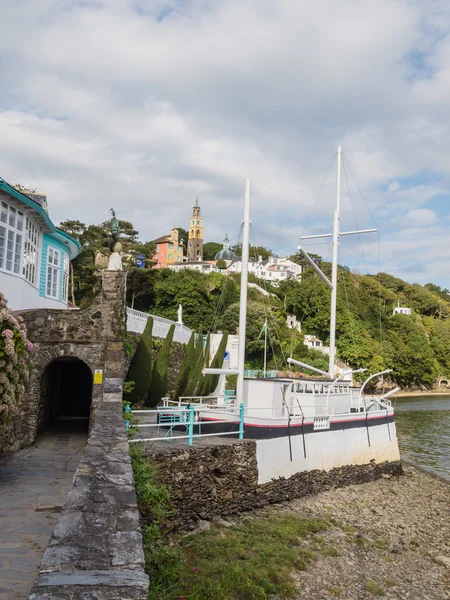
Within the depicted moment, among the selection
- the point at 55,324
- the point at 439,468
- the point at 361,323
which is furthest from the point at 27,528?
the point at 361,323

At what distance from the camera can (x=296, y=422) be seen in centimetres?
1536

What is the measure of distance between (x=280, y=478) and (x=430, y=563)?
4.20 meters

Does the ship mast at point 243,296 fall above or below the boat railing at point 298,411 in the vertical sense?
above

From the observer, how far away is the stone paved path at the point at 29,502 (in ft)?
17.7

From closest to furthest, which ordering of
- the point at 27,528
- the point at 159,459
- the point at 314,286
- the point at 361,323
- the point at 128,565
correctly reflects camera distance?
the point at 128,565
the point at 27,528
the point at 159,459
the point at 314,286
the point at 361,323

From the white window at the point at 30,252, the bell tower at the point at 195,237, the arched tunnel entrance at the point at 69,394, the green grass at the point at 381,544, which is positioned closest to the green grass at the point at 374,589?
the green grass at the point at 381,544

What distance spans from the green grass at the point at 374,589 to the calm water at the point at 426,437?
1364cm

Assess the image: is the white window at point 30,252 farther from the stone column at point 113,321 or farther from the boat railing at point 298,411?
the boat railing at point 298,411

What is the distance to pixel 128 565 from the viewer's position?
Answer: 118 inches

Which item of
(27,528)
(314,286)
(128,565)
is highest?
(314,286)

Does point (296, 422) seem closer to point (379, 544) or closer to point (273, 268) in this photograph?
point (379, 544)

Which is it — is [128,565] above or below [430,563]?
above

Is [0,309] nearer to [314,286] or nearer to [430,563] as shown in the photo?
[430,563]

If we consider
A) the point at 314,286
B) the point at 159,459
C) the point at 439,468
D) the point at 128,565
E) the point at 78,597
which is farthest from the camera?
the point at 314,286
